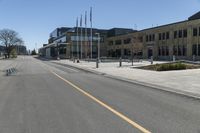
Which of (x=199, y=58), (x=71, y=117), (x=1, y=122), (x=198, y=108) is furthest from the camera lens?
(x=199, y=58)

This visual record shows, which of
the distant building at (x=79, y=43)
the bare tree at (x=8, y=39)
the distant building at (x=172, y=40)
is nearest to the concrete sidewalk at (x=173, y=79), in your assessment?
the distant building at (x=172, y=40)

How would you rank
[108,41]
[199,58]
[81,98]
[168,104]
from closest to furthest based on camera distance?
[168,104] → [81,98] → [199,58] → [108,41]

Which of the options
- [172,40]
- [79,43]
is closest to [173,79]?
[172,40]

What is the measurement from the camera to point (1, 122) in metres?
8.57

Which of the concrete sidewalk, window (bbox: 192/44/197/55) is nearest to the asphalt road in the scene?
the concrete sidewalk

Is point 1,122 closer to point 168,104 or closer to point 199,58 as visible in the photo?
point 168,104

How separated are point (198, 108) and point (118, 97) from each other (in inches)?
139

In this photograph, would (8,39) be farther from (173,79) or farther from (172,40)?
(173,79)

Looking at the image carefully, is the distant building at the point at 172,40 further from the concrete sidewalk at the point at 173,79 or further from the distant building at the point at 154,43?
the concrete sidewalk at the point at 173,79

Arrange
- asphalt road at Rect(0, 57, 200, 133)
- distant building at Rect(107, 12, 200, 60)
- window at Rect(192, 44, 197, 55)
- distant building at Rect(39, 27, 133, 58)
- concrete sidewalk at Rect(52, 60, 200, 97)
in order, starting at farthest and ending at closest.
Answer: distant building at Rect(39, 27, 133, 58) < distant building at Rect(107, 12, 200, 60) < window at Rect(192, 44, 197, 55) < concrete sidewalk at Rect(52, 60, 200, 97) < asphalt road at Rect(0, 57, 200, 133)

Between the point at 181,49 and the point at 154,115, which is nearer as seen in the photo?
the point at 154,115

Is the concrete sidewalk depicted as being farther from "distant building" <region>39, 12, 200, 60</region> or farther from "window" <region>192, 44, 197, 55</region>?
"window" <region>192, 44, 197, 55</region>

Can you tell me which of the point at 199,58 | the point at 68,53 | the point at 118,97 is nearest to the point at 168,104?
the point at 118,97

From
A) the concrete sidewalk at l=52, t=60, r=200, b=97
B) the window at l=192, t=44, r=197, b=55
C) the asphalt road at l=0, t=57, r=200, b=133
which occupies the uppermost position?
the window at l=192, t=44, r=197, b=55
